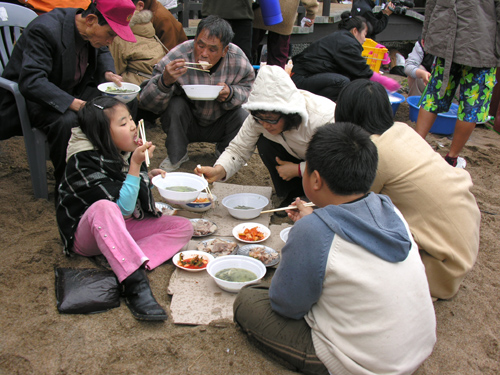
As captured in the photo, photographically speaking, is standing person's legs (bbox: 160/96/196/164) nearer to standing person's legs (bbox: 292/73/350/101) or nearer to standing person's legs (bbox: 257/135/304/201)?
standing person's legs (bbox: 257/135/304/201)

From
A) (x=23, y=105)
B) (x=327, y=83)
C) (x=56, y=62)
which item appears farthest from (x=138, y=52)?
(x=327, y=83)

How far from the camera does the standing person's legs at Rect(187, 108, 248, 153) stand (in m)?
4.07

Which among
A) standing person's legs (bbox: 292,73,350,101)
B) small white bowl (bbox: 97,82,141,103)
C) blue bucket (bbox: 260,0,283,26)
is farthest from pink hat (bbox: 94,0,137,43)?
blue bucket (bbox: 260,0,283,26)

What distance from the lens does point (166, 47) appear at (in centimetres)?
504

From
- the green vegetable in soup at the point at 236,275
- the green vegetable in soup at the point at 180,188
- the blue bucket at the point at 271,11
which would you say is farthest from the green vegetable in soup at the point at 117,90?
the blue bucket at the point at 271,11

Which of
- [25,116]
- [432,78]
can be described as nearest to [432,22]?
[432,78]

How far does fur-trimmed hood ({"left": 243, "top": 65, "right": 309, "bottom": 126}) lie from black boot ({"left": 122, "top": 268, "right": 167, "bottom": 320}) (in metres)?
1.29

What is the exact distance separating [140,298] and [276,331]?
0.77 metres

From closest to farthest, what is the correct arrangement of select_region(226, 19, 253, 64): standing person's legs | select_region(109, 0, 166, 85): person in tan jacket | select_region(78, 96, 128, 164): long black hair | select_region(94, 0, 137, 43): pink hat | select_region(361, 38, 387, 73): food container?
select_region(78, 96, 128, 164): long black hair, select_region(94, 0, 137, 43): pink hat, select_region(109, 0, 166, 85): person in tan jacket, select_region(226, 19, 253, 64): standing person's legs, select_region(361, 38, 387, 73): food container

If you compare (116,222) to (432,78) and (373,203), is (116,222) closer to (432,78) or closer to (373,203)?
(373,203)

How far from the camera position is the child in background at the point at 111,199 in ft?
7.49

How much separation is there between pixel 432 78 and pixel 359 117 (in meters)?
2.43

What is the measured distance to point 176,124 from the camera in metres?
3.90

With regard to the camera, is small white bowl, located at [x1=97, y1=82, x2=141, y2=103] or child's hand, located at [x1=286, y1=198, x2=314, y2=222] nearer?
child's hand, located at [x1=286, y1=198, x2=314, y2=222]
